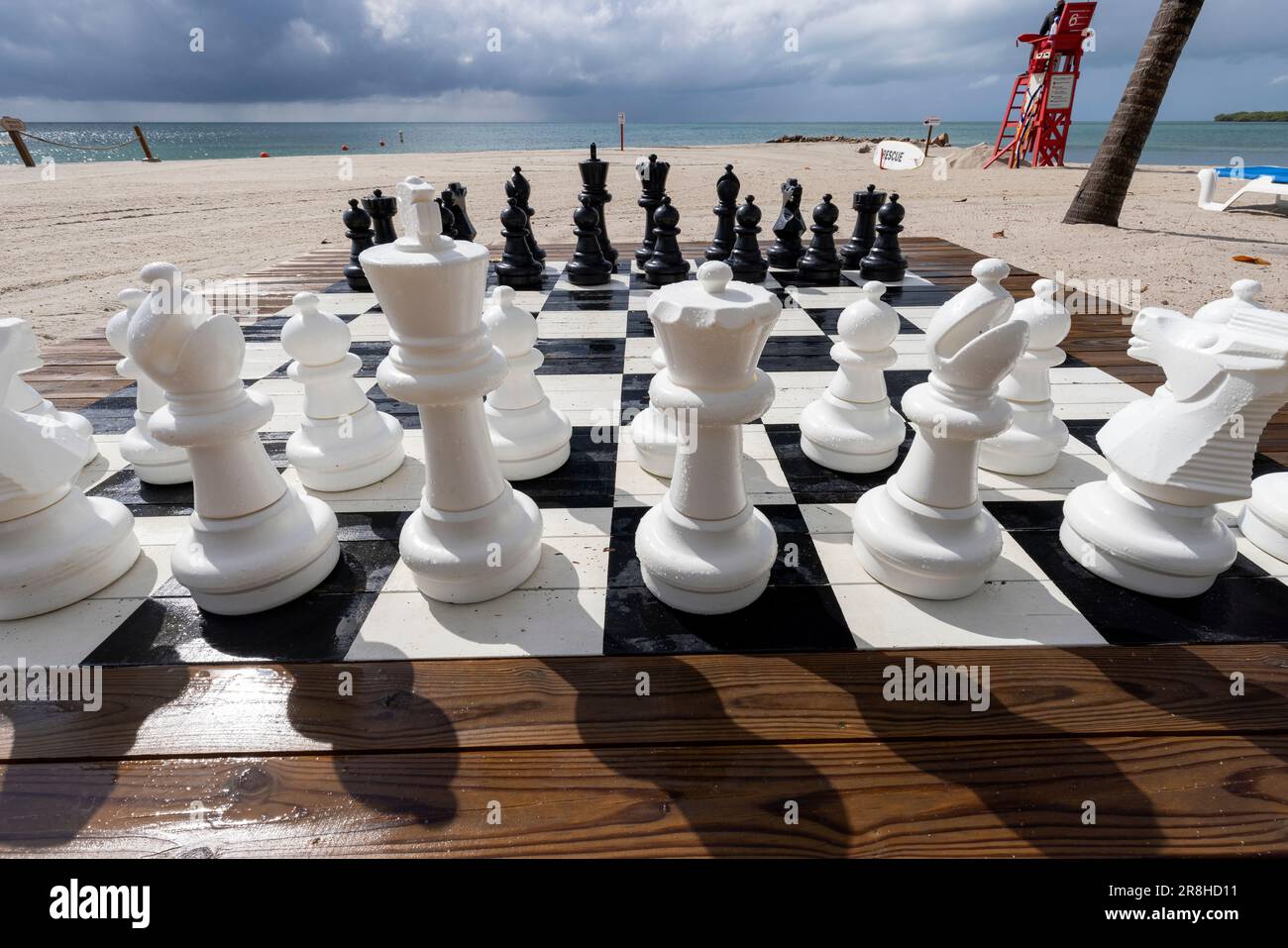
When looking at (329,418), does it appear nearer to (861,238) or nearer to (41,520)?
(41,520)

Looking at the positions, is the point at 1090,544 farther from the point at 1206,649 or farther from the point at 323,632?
the point at 323,632

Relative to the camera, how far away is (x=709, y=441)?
1.16 meters

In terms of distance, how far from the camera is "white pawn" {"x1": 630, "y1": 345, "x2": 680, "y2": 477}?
167cm

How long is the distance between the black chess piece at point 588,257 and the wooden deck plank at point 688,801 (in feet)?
9.01

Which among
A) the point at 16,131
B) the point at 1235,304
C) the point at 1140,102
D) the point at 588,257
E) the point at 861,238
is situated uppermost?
the point at 16,131

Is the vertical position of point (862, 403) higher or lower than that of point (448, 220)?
lower

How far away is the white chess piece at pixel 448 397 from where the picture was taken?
3.48 ft

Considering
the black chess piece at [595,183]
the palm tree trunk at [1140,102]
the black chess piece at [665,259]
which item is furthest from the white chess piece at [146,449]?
the palm tree trunk at [1140,102]

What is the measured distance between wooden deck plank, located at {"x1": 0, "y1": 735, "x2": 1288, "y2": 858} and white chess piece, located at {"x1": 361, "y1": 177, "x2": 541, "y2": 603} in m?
0.36

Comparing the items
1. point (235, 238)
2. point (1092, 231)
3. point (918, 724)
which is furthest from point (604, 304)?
point (235, 238)

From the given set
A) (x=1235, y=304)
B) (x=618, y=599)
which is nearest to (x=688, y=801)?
(x=618, y=599)

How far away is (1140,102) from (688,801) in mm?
6116
